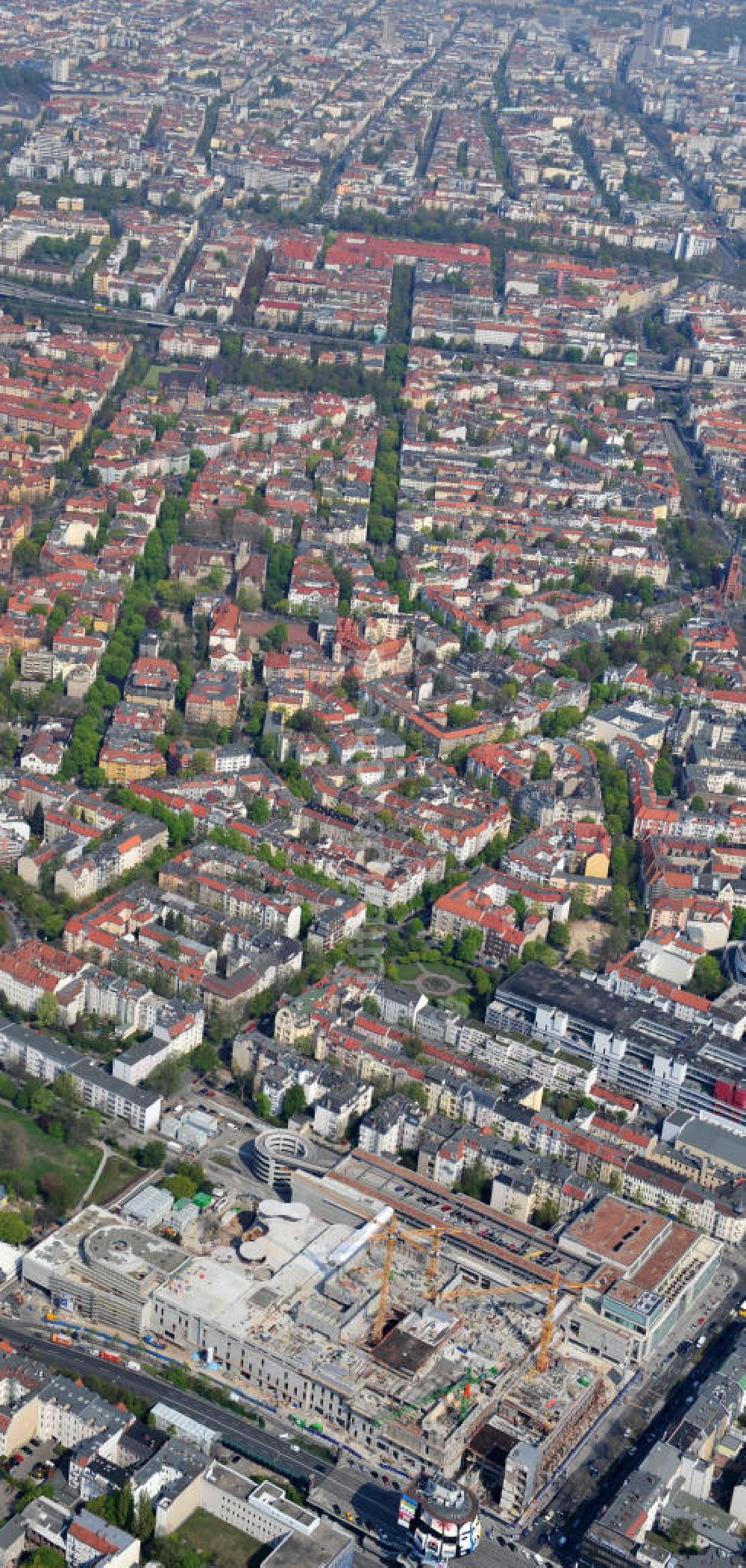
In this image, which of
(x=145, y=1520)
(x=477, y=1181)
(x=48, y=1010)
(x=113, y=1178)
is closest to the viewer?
(x=145, y=1520)

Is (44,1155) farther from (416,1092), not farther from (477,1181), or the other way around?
(477,1181)

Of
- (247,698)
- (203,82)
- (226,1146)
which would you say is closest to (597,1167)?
(226,1146)

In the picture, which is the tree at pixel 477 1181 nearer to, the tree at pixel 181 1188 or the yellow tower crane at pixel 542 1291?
the yellow tower crane at pixel 542 1291

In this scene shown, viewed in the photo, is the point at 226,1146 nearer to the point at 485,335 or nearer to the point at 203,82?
the point at 485,335

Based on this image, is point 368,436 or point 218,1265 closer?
point 218,1265

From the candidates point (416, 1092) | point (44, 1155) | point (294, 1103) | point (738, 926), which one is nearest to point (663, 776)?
point (738, 926)

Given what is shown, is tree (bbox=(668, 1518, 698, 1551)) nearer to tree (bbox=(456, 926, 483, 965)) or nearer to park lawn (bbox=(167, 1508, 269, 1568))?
park lawn (bbox=(167, 1508, 269, 1568))

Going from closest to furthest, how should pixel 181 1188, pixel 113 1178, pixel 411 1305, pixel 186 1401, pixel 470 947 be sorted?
pixel 186 1401
pixel 411 1305
pixel 181 1188
pixel 113 1178
pixel 470 947
